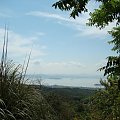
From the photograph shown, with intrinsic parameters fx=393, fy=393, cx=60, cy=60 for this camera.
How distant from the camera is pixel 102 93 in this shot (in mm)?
21812

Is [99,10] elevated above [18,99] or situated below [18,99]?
above

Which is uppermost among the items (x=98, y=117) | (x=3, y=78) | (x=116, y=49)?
(x=116, y=49)

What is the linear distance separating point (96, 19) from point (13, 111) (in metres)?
4.68

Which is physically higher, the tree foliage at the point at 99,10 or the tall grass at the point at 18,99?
the tree foliage at the point at 99,10

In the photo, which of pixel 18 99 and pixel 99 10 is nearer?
pixel 18 99

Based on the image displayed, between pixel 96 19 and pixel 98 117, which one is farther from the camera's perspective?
pixel 98 117

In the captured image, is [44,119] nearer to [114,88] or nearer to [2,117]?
[2,117]

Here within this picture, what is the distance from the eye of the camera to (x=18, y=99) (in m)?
7.41

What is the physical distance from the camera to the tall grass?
284 inches

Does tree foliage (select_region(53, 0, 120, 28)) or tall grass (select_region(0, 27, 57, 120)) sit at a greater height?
tree foliage (select_region(53, 0, 120, 28))

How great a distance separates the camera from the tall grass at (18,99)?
A: 23.6 feet

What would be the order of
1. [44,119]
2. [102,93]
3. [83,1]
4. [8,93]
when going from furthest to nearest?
[102,93]
[44,119]
[8,93]
[83,1]

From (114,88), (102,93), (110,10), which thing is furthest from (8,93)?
(102,93)

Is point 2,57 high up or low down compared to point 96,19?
down
